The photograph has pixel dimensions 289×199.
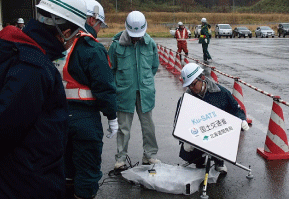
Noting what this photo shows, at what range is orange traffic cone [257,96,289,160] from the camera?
5785 mm

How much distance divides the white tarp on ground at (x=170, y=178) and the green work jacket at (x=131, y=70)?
837 mm

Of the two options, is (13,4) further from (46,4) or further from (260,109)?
(46,4)

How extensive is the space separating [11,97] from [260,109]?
788cm

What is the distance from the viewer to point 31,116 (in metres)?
1.89

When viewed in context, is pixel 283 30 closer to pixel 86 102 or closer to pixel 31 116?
pixel 86 102

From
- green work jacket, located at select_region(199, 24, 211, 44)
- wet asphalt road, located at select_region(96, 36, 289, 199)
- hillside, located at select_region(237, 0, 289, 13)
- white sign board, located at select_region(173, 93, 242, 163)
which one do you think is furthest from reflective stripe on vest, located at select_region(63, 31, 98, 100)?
hillside, located at select_region(237, 0, 289, 13)

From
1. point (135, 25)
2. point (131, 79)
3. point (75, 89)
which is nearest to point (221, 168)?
point (131, 79)

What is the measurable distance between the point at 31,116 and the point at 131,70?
3.41 meters

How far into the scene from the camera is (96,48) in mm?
3541

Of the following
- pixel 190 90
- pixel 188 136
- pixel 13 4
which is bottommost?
pixel 188 136

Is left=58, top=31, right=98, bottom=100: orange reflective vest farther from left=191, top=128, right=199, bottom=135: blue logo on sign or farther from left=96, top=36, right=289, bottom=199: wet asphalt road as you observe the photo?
left=96, top=36, right=289, bottom=199: wet asphalt road

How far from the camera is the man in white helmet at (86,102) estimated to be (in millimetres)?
3502

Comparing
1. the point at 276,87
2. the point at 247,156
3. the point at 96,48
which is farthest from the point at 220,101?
the point at 276,87

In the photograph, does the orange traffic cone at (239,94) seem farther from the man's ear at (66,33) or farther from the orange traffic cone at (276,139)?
the man's ear at (66,33)
